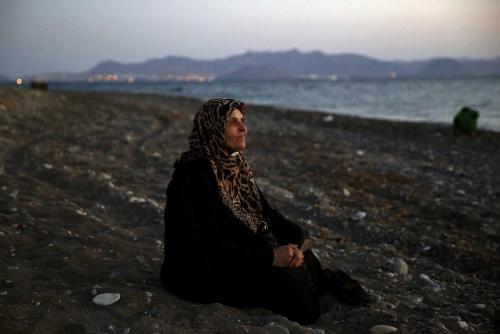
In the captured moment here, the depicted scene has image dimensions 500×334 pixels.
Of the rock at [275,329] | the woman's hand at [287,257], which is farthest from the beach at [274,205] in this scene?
the woman's hand at [287,257]

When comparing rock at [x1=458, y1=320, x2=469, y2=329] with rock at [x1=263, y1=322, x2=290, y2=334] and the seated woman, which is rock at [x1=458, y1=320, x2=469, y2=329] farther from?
rock at [x1=263, y1=322, x2=290, y2=334]

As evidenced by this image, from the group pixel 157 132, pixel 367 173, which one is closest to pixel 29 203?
pixel 367 173

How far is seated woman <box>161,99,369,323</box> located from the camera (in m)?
3.92

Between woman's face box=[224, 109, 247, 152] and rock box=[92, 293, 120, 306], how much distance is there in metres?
1.67

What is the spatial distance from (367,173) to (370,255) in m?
5.68

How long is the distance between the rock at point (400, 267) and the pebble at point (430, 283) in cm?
19

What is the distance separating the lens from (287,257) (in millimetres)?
3932

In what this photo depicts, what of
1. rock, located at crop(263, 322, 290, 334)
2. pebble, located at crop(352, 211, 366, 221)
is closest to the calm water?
pebble, located at crop(352, 211, 366, 221)

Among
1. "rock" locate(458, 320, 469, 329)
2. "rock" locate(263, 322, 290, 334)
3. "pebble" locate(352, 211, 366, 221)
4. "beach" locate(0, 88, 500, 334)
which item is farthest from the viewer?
"pebble" locate(352, 211, 366, 221)

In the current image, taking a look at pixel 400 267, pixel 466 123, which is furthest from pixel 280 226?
pixel 466 123

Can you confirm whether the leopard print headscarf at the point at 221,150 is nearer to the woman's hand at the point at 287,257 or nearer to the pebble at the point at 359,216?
the woman's hand at the point at 287,257

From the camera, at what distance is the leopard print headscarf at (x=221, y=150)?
4.10 m

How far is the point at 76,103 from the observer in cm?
2434

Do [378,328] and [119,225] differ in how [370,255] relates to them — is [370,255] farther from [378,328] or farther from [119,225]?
[119,225]
